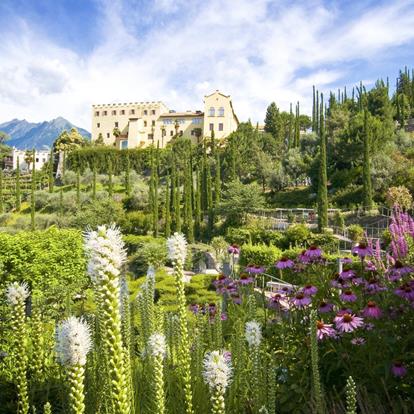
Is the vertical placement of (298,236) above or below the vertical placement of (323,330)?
below

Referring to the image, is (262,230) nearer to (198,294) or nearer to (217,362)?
(198,294)

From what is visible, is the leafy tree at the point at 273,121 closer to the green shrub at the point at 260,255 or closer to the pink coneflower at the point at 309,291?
the green shrub at the point at 260,255

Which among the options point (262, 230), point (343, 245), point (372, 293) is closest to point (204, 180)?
point (262, 230)

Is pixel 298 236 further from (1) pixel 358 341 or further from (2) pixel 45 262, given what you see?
(1) pixel 358 341

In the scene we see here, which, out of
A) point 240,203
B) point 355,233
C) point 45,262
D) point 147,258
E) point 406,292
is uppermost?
point 240,203

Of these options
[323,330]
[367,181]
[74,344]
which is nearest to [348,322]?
[323,330]

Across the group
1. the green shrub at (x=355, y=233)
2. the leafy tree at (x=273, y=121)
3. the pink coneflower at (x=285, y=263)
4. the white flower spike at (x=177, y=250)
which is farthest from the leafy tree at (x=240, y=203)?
the white flower spike at (x=177, y=250)

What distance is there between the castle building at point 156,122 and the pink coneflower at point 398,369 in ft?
192

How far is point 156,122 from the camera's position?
68.8m

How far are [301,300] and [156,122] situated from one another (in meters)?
67.3

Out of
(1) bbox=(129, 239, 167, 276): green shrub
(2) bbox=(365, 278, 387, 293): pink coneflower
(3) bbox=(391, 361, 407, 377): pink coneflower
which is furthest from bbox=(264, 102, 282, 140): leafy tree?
(3) bbox=(391, 361, 407, 377): pink coneflower

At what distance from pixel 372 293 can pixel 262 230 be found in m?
22.6

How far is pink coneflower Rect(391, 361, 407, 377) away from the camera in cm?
315

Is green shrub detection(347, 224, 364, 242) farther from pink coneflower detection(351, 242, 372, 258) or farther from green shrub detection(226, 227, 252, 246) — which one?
pink coneflower detection(351, 242, 372, 258)
